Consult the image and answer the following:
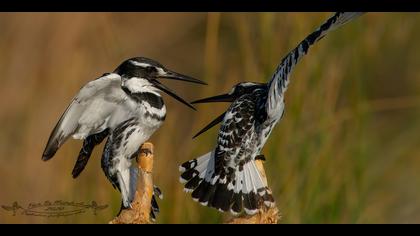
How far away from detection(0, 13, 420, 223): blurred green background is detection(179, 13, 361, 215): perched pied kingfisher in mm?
1062

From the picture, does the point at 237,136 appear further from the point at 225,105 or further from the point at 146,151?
the point at 225,105

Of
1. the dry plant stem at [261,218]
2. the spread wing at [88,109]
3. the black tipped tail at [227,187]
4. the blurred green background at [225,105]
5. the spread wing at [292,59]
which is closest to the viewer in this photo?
the spread wing at [292,59]

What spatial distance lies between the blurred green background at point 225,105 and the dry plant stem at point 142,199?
1784 millimetres

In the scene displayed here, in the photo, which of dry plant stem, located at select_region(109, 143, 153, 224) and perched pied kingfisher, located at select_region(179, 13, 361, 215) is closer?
dry plant stem, located at select_region(109, 143, 153, 224)

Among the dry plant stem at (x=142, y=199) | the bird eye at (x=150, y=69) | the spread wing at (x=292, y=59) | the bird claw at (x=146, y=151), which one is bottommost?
the dry plant stem at (x=142, y=199)

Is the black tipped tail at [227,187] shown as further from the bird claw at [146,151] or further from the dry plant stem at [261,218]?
the bird claw at [146,151]

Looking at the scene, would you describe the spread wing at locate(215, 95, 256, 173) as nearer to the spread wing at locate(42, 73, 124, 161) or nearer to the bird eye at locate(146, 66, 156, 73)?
the bird eye at locate(146, 66, 156, 73)

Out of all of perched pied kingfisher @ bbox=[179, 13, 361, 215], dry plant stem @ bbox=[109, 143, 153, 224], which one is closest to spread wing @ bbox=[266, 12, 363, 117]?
perched pied kingfisher @ bbox=[179, 13, 361, 215]

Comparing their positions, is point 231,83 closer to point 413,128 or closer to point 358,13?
point 413,128

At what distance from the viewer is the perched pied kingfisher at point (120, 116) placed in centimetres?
425

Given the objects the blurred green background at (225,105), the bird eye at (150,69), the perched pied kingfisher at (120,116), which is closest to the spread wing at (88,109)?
the perched pied kingfisher at (120,116)

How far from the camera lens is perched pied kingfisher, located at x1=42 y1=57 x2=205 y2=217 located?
425 cm
